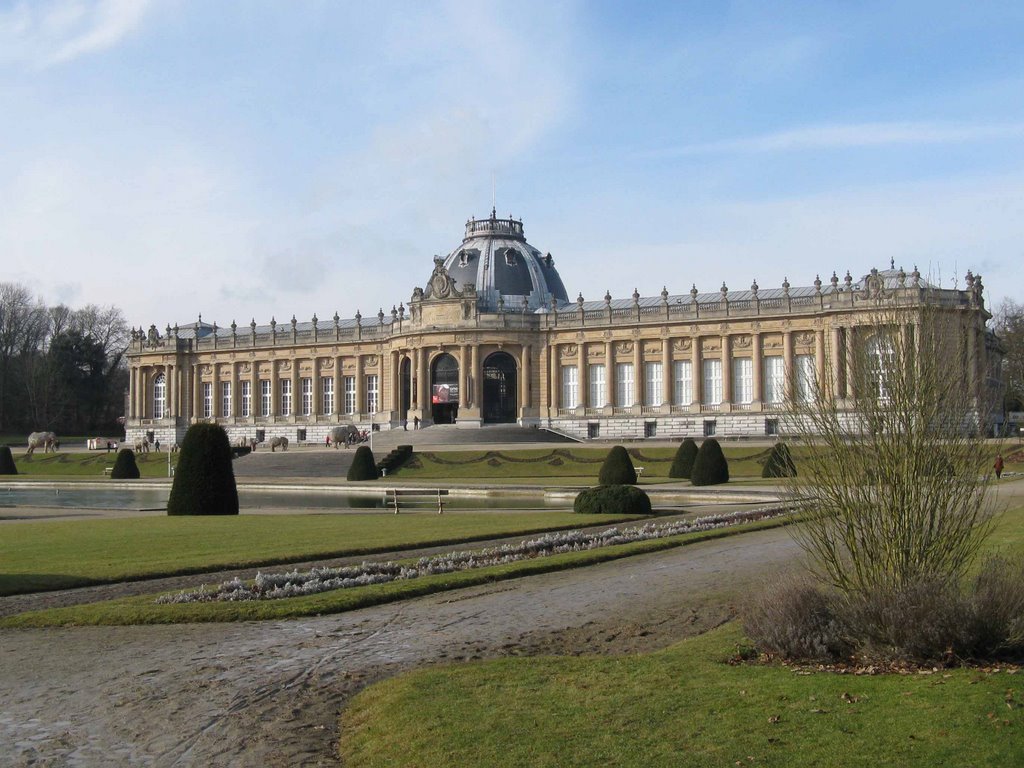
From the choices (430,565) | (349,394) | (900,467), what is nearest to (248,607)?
(430,565)

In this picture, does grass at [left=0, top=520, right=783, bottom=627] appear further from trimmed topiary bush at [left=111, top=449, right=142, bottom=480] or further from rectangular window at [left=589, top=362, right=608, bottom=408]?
rectangular window at [left=589, top=362, right=608, bottom=408]

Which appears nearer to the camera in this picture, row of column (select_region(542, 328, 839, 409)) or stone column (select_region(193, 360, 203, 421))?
row of column (select_region(542, 328, 839, 409))

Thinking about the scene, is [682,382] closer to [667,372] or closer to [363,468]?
[667,372]

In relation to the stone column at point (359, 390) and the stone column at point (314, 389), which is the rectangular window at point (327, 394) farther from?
the stone column at point (359, 390)

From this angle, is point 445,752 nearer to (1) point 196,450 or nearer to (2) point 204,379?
(1) point 196,450

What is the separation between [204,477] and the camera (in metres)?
29.5

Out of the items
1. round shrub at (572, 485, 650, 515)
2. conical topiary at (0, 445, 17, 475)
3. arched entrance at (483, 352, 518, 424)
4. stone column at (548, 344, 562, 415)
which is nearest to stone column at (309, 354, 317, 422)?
arched entrance at (483, 352, 518, 424)

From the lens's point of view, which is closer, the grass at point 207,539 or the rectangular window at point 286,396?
the grass at point 207,539

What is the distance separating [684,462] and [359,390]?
44.4 metres

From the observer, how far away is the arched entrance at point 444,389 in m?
80.8

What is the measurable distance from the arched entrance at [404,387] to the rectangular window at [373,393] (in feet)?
13.3

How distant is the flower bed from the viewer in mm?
14977

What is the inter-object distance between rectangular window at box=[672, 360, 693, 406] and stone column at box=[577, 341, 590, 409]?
20.7ft

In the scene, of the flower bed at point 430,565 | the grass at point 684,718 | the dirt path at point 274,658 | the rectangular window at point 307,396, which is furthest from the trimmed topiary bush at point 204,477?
the rectangular window at point 307,396
